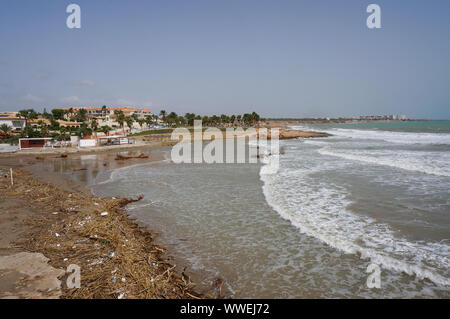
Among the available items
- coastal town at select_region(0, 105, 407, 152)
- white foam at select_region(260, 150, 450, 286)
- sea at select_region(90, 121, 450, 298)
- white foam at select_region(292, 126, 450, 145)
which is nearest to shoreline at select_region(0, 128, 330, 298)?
sea at select_region(90, 121, 450, 298)

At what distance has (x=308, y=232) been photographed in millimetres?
8109

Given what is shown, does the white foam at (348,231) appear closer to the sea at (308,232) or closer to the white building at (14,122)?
the sea at (308,232)

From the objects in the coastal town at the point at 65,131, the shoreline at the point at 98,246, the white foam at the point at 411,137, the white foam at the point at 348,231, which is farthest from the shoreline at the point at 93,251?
the white foam at the point at 411,137

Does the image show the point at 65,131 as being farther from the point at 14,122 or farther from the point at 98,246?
the point at 98,246

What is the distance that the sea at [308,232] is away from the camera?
216 inches

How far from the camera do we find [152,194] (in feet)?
44.2

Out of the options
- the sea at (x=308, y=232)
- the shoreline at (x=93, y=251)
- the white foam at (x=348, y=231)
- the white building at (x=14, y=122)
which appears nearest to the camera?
the shoreline at (x=93, y=251)

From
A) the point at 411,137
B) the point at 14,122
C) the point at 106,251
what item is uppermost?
the point at 14,122

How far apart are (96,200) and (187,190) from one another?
4.67 meters

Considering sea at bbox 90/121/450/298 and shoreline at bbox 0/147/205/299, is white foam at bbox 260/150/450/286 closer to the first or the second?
sea at bbox 90/121/450/298

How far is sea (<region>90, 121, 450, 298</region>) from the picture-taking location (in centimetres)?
548

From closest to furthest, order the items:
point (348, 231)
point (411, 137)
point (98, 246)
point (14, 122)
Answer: point (98, 246) → point (348, 231) → point (411, 137) → point (14, 122)

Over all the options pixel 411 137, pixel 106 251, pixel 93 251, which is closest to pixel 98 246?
pixel 93 251
